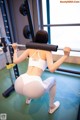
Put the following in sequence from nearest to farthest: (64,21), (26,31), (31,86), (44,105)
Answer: (31,86)
(44,105)
(26,31)
(64,21)

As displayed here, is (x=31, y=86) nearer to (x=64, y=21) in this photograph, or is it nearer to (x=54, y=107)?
(x=54, y=107)

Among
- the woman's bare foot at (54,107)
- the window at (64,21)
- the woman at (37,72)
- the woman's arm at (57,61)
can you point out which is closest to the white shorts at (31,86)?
the woman at (37,72)

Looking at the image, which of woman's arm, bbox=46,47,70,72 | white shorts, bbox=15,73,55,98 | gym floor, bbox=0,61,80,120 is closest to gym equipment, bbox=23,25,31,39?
woman's arm, bbox=46,47,70,72

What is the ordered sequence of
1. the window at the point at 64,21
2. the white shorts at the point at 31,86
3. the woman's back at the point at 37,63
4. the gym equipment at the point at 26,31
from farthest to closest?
the window at the point at 64,21 → the gym equipment at the point at 26,31 → the woman's back at the point at 37,63 → the white shorts at the point at 31,86

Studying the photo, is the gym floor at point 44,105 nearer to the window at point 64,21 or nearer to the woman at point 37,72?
the woman at point 37,72

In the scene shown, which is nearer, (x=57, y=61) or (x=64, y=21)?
(x=57, y=61)

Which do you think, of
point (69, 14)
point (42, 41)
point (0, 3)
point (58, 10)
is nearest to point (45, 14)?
point (58, 10)

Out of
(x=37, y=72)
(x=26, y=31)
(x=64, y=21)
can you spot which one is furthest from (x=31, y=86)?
(x=64, y=21)

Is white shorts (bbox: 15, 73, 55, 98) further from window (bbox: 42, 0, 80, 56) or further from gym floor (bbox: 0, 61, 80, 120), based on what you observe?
window (bbox: 42, 0, 80, 56)

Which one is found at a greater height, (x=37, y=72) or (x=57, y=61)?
(x=57, y=61)

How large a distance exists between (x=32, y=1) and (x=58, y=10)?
707mm

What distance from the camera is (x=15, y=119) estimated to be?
1825 mm

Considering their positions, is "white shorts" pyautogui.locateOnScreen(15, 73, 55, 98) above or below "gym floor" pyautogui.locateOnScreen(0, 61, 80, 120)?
above

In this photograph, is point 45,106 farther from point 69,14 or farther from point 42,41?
point 69,14
